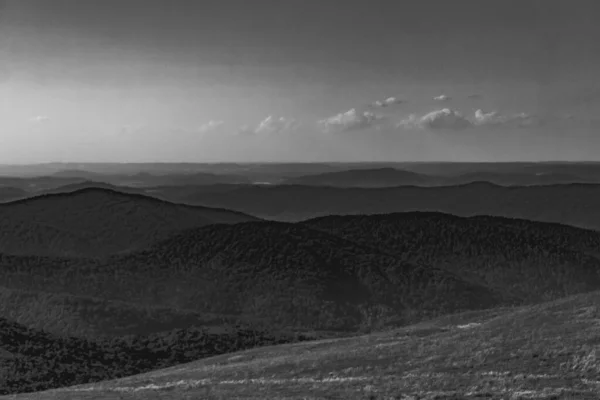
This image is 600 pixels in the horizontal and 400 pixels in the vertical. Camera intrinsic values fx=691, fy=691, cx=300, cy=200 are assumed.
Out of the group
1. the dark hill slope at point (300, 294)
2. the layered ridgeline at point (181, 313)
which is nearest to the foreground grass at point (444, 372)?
the layered ridgeline at point (181, 313)

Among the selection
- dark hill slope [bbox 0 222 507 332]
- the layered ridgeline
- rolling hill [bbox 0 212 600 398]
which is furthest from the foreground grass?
dark hill slope [bbox 0 222 507 332]

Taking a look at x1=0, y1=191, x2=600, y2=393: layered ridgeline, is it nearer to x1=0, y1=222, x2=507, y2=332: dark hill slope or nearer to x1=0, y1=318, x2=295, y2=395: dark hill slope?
x1=0, y1=318, x2=295, y2=395: dark hill slope

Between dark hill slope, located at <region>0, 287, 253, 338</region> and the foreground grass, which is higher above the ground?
the foreground grass

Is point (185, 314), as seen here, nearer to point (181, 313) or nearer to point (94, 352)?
point (181, 313)

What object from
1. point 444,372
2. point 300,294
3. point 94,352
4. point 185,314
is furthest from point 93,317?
point 444,372

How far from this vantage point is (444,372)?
38.6 metres

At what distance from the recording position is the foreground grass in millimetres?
31969

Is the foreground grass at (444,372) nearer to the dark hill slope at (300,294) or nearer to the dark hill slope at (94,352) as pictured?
the dark hill slope at (94,352)

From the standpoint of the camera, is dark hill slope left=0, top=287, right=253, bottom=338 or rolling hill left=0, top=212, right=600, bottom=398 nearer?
rolling hill left=0, top=212, right=600, bottom=398

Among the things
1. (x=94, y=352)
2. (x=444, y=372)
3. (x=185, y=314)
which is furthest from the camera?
(x=185, y=314)

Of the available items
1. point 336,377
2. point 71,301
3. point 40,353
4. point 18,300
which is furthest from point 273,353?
point 18,300

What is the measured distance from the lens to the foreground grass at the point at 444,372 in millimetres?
31969

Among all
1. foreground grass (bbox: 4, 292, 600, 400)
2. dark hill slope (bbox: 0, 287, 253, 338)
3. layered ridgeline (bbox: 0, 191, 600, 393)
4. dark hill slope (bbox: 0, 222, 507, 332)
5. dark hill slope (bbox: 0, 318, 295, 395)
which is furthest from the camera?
dark hill slope (bbox: 0, 222, 507, 332)

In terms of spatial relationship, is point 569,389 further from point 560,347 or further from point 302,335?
point 302,335
